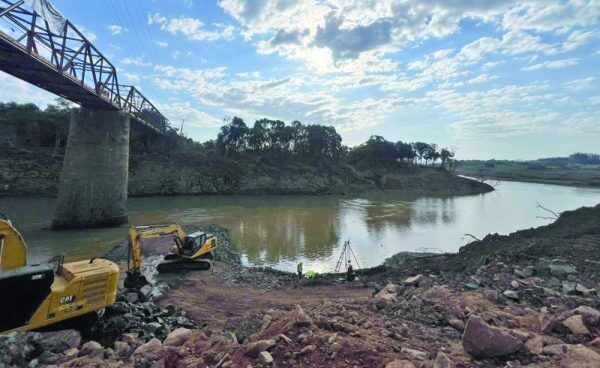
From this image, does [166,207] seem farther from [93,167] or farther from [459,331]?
[459,331]

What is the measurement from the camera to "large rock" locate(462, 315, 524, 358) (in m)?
4.41

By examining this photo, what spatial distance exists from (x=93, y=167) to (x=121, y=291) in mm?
16552

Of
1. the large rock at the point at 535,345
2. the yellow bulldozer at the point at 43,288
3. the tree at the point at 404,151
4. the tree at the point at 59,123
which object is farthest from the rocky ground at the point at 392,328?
the tree at the point at 404,151

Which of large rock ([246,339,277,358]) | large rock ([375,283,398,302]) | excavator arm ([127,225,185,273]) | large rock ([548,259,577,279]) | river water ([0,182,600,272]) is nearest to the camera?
large rock ([246,339,277,358])

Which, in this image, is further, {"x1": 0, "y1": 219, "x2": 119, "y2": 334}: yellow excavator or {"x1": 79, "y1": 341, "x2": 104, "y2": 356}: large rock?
{"x1": 0, "y1": 219, "x2": 119, "y2": 334}: yellow excavator

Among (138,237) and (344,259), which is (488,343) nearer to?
(138,237)

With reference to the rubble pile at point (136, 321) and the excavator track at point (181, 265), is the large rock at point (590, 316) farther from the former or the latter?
the excavator track at point (181, 265)

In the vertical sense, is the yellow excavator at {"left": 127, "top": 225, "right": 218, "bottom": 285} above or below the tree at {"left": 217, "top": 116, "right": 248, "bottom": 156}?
below

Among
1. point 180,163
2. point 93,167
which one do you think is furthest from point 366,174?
point 93,167

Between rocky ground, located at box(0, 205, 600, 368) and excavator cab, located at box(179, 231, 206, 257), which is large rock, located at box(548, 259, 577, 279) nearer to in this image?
rocky ground, located at box(0, 205, 600, 368)

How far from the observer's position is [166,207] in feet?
125

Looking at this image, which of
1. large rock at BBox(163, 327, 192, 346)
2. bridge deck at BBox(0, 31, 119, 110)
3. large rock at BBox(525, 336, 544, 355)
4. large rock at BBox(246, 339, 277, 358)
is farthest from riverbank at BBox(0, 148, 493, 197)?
large rock at BBox(525, 336, 544, 355)

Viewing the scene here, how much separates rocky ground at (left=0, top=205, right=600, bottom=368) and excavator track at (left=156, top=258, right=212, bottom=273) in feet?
9.57

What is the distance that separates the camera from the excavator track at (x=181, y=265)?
47.2 feet
